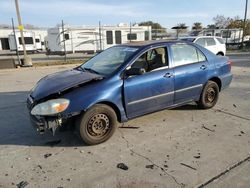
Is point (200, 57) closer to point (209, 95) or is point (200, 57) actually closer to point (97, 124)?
point (209, 95)

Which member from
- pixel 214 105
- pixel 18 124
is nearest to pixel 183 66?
pixel 214 105

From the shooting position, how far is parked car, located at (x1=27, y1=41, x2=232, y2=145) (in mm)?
3572

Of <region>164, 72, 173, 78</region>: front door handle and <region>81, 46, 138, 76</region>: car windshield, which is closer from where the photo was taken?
<region>81, 46, 138, 76</region>: car windshield

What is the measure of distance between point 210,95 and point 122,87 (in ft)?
8.11

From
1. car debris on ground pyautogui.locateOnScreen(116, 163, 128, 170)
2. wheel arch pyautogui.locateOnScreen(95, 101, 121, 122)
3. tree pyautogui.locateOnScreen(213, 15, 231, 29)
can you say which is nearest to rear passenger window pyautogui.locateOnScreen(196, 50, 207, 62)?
wheel arch pyautogui.locateOnScreen(95, 101, 121, 122)

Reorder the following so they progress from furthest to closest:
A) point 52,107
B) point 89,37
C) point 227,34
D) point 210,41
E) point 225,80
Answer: point 227,34
point 89,37
point 210,41
point 225,80
point 52,107

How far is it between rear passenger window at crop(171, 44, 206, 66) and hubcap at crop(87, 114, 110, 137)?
1825mm

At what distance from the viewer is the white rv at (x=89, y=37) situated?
23234mm

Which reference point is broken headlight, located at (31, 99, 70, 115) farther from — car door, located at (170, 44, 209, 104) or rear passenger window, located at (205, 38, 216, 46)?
rear passenger window, located at (205, 38, 216, 46)

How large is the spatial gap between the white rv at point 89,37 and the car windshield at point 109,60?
733 inches

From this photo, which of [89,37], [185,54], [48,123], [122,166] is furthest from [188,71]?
[89,37]

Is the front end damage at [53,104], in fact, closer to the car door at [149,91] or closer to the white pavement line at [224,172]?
the car door at [149,91]

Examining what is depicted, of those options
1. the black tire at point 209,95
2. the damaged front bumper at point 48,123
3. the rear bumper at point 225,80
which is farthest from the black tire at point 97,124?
the rear bumper at point 225,80

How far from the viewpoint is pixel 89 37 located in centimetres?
2383
